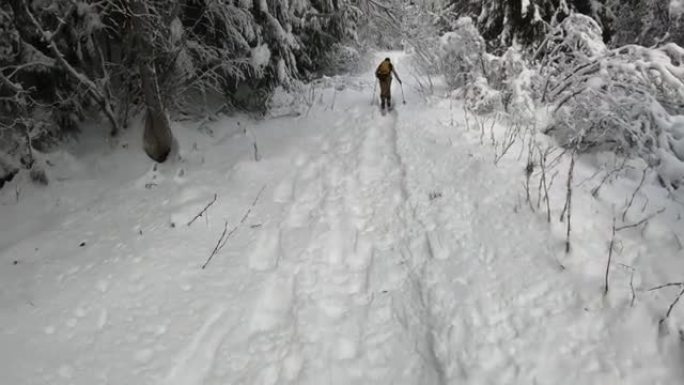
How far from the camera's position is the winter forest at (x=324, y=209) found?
354cm

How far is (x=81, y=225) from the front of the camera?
5.89 meters

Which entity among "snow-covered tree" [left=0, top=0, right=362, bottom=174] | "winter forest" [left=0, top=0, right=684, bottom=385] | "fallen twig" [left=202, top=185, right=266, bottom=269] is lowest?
"fallen twig" [left=202, top=185, right=266, bottom=269]

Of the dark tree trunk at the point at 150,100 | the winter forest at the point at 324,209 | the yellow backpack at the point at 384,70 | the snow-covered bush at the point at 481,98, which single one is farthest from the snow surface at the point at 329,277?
the yellow backpack at the point at 384,70

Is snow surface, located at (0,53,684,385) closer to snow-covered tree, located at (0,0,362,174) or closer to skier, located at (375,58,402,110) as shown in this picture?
snow-covered tree, located at (0,0,362,174)

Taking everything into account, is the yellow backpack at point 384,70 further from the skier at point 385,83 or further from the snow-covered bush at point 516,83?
the snow-covered bush at point 516,83

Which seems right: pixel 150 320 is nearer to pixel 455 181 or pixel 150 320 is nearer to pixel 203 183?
pixel 203 183

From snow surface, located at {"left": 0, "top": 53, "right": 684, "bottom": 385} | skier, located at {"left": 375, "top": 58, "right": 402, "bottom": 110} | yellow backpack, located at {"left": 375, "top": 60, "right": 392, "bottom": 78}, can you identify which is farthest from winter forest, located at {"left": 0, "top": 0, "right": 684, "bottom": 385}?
yellow backpack, located at {"left": 375, "top": 60, "right": 392, "bottom": 78}

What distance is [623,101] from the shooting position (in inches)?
231

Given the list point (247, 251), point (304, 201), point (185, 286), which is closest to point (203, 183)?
point (304, 201)

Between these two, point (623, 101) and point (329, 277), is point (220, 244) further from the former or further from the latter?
point (623, 101)

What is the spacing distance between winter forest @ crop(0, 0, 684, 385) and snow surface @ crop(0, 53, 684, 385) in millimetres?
21

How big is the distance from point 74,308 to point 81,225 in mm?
1930

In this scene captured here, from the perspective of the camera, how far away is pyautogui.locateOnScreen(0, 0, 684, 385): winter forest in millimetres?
3539

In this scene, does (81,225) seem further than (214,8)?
No
